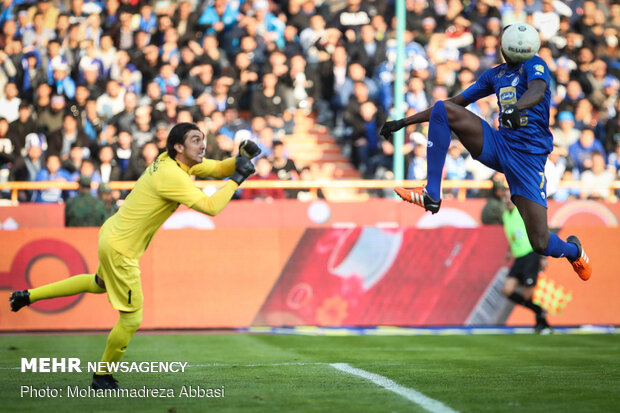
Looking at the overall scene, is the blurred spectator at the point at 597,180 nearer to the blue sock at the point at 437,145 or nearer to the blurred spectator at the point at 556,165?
the blurred spectator at the point at 556,165

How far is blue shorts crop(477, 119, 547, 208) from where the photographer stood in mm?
8039

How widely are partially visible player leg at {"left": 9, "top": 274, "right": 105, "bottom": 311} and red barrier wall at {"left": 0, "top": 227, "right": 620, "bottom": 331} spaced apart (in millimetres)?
5665

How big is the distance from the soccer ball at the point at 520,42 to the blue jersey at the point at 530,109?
11 centimetres

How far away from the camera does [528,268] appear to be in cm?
1343

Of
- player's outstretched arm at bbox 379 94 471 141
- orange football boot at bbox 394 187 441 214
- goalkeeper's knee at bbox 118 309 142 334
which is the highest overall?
player's outstretched arm at bbox 379 94 471 141

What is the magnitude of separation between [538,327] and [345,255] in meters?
2.96

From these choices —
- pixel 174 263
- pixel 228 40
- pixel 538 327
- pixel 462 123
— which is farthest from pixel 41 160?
pixel 462 123

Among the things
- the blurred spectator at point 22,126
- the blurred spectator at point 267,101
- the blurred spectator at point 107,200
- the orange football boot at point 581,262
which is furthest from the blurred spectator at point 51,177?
the orange football boot at point 581,262

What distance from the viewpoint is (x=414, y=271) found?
14.0 m

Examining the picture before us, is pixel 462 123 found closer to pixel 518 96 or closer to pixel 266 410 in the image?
pixel 518 96

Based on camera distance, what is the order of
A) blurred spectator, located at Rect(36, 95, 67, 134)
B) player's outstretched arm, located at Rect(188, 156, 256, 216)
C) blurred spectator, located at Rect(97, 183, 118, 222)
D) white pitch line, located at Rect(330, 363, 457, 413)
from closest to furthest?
white pitch line, located at Rect(330, 363, 457, 413) → player's outstretched arm, located at Rect(188, 156, 256, 216) → blurred spectator, located at Rect(97, 183, 118, 222) → blurred spectator, located at Rect(36, 95, 67, 134)

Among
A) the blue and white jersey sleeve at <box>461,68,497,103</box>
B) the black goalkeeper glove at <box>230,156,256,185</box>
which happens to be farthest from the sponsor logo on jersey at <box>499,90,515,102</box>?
the black goalkeeper glove at <box>230,156,256,185</box>

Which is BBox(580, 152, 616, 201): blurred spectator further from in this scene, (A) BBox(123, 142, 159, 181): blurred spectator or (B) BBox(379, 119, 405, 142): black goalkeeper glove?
(B) BBox(379, 119, 405, 142): black goalkeeper glove

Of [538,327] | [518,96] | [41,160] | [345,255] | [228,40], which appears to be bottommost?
[538,327]
